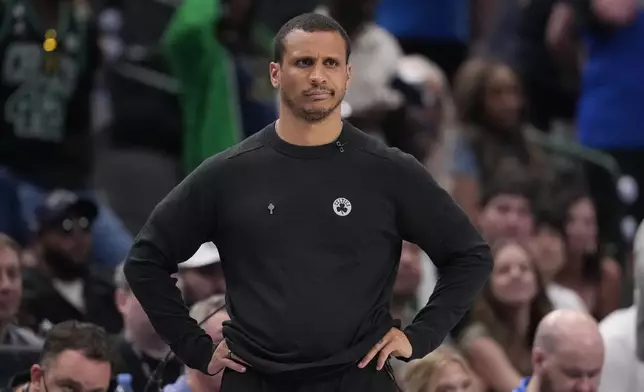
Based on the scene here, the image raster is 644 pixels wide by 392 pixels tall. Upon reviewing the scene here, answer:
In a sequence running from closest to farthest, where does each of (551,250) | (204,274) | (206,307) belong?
(206,307) → (204,274) → (551,250)

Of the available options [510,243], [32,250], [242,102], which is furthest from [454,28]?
[32,250]

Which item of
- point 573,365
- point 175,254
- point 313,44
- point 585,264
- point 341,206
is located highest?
point 313,44

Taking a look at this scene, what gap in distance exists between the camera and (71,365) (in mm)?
5055

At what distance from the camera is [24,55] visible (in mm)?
7453

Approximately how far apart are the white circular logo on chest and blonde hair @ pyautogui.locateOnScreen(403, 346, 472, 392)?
1.91 metres

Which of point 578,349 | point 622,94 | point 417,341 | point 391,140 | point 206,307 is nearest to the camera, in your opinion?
point 417,341

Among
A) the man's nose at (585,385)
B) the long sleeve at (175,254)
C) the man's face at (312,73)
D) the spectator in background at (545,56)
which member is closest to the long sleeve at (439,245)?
the man's face at (312,73)

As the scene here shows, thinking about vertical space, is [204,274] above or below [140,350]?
above

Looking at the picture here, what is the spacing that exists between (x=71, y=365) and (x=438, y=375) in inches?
57.0

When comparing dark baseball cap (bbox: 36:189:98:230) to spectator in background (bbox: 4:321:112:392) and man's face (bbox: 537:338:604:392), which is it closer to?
spectator in background (bbox: 4:321:112:392)

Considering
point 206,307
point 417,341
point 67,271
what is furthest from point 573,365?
point 67,271

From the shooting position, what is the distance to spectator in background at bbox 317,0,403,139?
26.1 feet

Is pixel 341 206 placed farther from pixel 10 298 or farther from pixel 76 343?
pixel 10 298

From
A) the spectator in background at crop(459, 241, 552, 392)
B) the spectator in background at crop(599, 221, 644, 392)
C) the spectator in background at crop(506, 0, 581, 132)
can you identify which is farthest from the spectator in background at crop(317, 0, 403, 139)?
the spectator in background at crop(599, 221, 644, 392)
